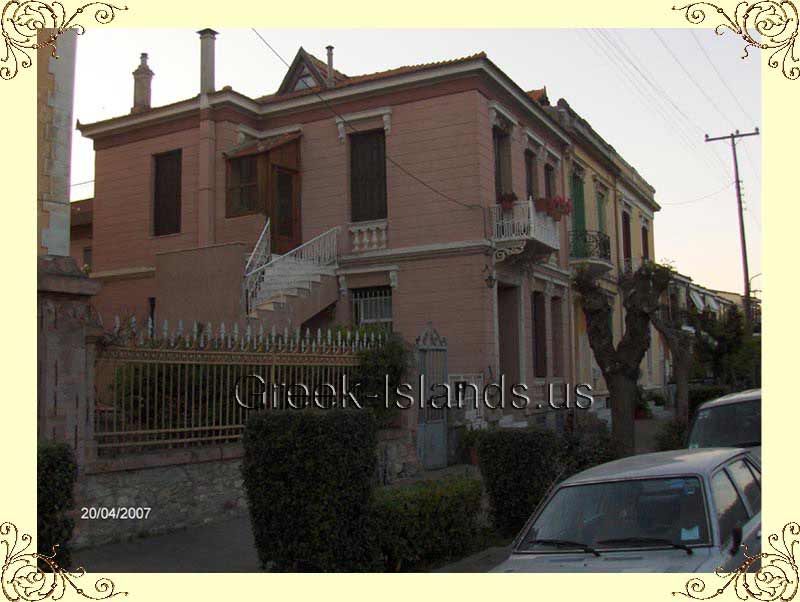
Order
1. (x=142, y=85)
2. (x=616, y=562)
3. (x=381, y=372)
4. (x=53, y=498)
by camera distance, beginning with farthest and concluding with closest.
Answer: (x=142, y=85) → (x=381, y=372) → (x=53, y=498) → (x=616, y=562)

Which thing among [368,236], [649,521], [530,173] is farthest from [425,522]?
[530,173]

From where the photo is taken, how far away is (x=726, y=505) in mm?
5812

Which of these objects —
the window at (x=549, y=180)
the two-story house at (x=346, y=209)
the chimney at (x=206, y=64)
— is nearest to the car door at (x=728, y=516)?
the two-story house at (x=346, y=209)

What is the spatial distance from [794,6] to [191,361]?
7.56 metres

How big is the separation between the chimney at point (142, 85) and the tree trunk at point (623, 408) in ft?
49.6

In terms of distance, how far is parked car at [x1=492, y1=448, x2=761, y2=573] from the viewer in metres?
5.38

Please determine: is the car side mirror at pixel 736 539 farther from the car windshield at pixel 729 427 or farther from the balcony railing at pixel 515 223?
the balcony railing at pixel 515 223

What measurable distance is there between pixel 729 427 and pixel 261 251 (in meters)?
11.3

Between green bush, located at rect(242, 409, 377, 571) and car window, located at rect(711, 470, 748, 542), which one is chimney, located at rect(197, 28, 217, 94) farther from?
car window, located at rect(711, 470, 748, 542)

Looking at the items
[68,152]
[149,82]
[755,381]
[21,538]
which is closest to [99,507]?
[21,538]

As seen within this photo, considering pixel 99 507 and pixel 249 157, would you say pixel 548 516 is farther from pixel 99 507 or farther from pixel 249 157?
pixel 249 157

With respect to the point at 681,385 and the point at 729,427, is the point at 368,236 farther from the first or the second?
the point at 729,427

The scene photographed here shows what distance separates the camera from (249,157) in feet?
65.5

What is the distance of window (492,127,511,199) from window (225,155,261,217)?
5.81 meters
